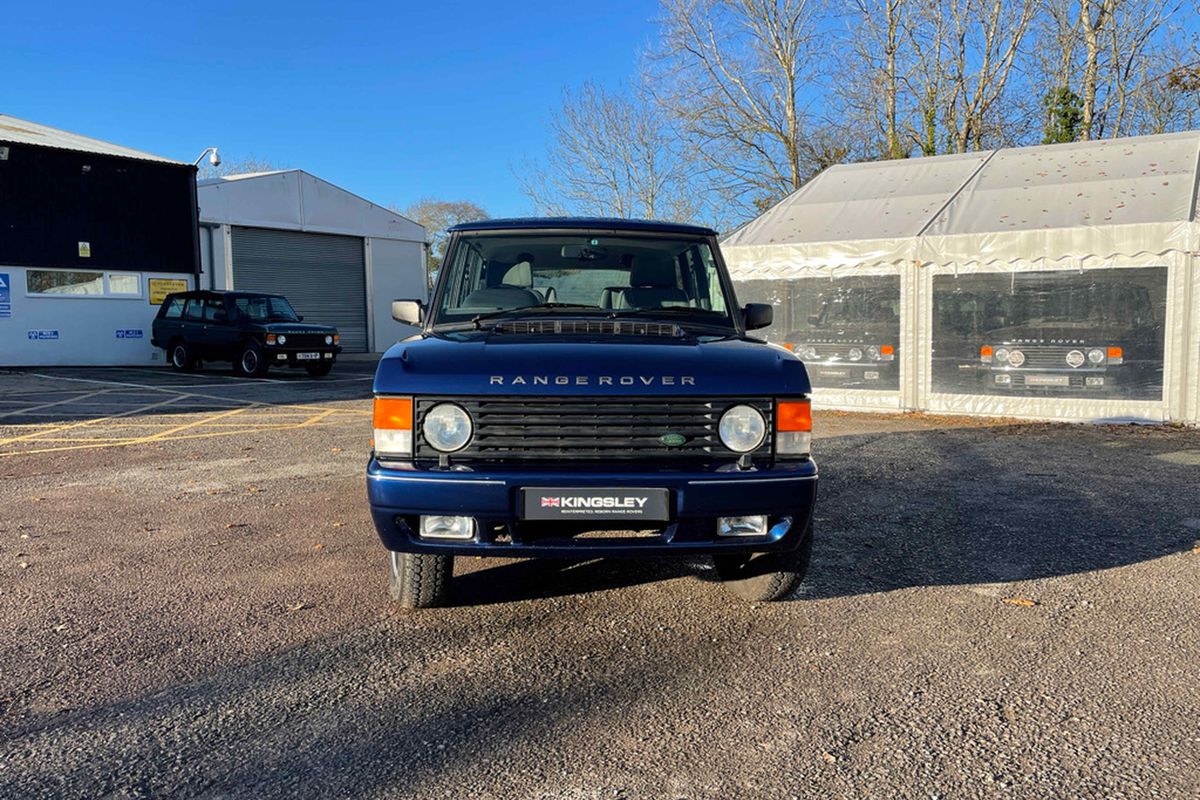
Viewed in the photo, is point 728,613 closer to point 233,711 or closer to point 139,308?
point 233,711

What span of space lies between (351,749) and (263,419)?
349 inches

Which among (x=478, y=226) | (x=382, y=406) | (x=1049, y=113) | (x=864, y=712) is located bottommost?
(x=864, y=712)

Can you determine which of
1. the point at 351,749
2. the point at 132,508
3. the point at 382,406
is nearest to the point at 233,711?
the point at 351,749

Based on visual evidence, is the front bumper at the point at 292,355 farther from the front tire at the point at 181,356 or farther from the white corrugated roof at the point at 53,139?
the white corrugated roof at the point at 53,139

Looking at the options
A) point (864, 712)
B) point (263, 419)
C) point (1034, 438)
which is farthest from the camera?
point (263, 419)

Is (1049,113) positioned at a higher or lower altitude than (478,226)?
higher

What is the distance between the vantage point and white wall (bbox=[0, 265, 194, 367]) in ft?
62.8

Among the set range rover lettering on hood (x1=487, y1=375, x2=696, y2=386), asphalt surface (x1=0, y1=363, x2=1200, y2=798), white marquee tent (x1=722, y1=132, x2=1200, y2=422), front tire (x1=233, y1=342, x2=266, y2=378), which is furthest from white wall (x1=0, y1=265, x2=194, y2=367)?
range rover lettering on hood (x1=487, y1=375, x2=696, y2=386)

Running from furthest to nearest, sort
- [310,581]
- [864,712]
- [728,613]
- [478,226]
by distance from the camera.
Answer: [478,226]
[310,581]
[728,613]
[864,712]

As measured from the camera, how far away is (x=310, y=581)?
4211mm

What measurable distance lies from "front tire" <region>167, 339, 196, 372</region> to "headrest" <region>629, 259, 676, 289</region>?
16275 millimetres

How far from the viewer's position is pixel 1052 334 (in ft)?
33.5

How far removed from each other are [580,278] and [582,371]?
1.28 m

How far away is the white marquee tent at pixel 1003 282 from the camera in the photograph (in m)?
9.65
